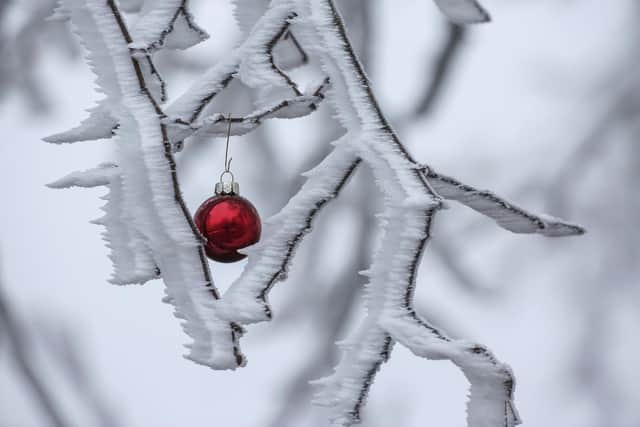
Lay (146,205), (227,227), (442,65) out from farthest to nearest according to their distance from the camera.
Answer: (442,65) → (227,227) → (146,205)

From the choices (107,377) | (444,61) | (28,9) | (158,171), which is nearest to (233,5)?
(158,171)

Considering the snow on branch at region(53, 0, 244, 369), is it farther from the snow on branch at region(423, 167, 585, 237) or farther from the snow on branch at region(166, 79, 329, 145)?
the snow on branch at region(423, 167, 585, 237)

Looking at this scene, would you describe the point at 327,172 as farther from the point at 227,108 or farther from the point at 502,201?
the point at 227,108

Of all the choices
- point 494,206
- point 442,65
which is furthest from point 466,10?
point 442,65

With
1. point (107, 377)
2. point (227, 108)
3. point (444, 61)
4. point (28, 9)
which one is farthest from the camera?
point (107, 377)

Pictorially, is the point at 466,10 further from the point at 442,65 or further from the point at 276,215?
the point at 442,65
